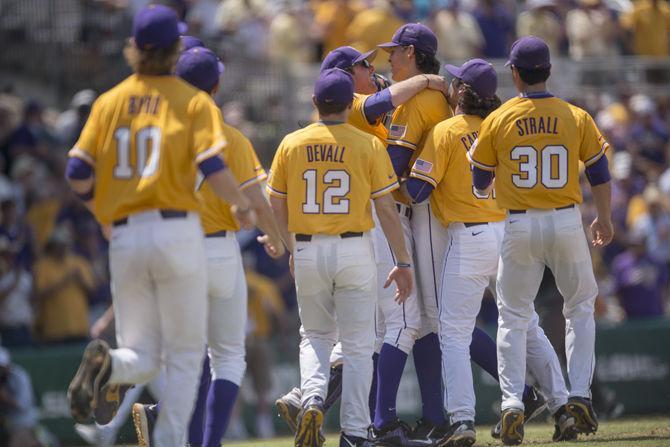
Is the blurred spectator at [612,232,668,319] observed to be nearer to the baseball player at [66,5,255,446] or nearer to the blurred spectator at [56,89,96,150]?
the blurred spectator at [56,89,96,150]

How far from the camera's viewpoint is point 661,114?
66.7 feet

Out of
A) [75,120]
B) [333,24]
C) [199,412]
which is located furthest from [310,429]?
[333,24]

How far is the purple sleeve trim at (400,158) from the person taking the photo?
9695mm

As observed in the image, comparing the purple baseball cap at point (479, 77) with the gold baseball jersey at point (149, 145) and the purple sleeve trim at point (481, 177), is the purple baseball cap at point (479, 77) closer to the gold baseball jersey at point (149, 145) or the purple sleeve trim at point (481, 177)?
the purple sleeve trim at point (481, 177)

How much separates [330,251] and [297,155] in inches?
26.1

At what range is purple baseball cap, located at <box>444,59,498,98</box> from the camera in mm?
9445

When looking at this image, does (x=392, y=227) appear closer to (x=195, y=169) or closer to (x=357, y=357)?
(x=357, y=357)

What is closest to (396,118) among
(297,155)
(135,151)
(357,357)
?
(297,155)

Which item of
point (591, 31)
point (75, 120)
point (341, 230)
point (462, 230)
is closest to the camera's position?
point (341, 230)

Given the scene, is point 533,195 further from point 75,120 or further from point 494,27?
point 494,27

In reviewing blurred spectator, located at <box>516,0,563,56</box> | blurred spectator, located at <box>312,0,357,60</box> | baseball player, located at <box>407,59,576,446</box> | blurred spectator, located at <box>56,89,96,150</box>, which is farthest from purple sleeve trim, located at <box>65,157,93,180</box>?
blurred spectator, located at <box>516,0,563,56</box>

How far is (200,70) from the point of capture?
28.8 feet

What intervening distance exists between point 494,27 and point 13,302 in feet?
29.4

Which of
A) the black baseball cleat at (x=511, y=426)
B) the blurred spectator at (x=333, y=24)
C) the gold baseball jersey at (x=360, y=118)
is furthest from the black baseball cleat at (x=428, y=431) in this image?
the blurred spectator at (x=333, y=24)
